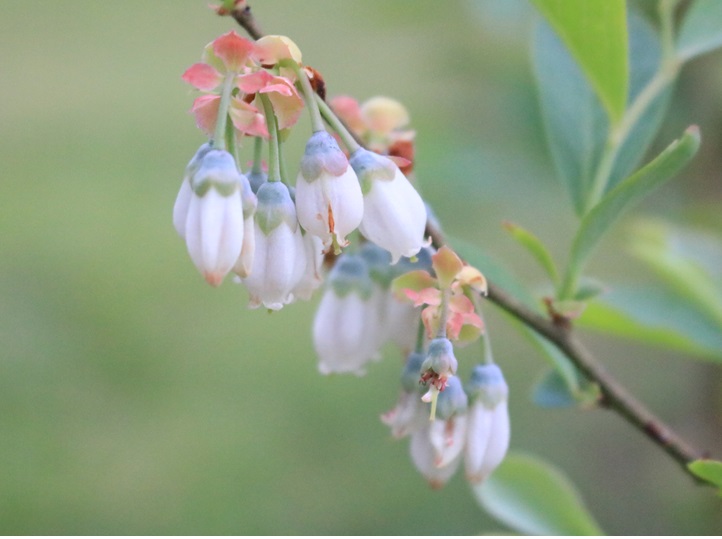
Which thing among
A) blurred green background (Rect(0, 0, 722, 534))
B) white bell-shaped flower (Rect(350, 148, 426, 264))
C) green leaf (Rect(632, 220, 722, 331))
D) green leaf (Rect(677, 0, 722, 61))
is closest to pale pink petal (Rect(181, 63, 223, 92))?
white bell-shaped flower (Rect(350, 148, 426, 264))

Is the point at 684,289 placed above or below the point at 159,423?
above

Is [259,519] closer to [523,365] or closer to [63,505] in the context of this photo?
[63,505]

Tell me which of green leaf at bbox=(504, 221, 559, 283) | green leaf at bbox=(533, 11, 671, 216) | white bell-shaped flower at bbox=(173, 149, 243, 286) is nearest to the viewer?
white bell-shaped flower at bbox=(173, 149, 243, 286)

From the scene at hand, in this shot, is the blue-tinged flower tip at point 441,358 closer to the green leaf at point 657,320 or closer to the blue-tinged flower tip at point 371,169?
the blue-tinged flower tip at point 371,169

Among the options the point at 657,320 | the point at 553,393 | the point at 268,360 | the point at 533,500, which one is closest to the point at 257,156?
the point at 553,393

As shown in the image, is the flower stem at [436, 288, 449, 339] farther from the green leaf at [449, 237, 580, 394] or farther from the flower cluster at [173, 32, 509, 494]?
the green leaf at [449, 237, 580, 394]

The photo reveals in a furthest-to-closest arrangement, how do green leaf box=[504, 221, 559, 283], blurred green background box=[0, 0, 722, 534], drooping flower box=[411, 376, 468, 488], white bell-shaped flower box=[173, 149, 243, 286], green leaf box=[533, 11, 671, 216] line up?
blurred green background box=[0, 0, 722, 534] < green leaf box=[533, 11, 671, 216] < green leaf box=[504, 221, 559, 283] < drooping flower box=[411, 376, 468, 488] < white bell-shaped flower box=[173, 149, 243, 286]

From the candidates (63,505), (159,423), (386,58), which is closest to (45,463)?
(63,505)
